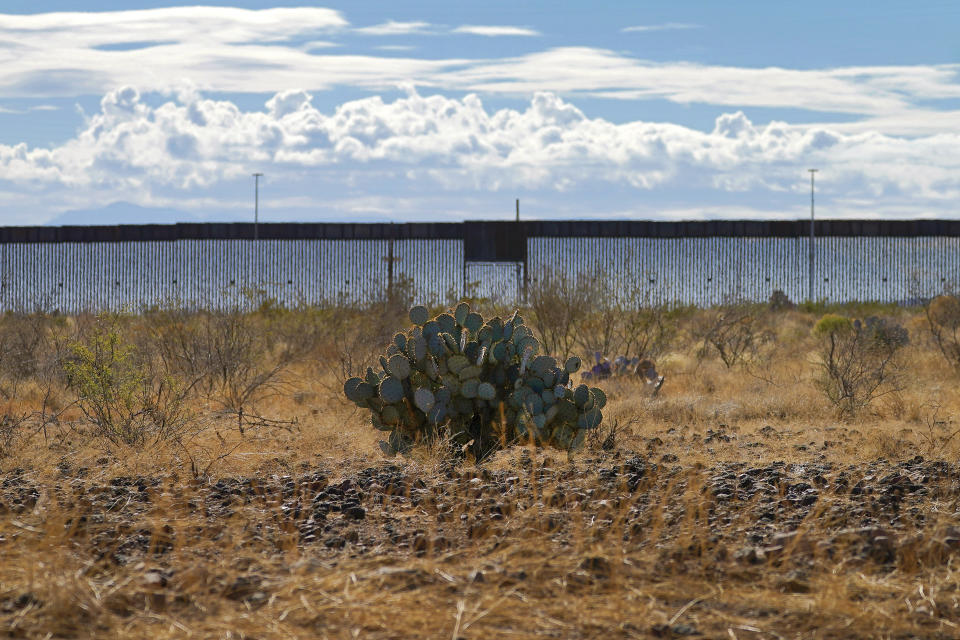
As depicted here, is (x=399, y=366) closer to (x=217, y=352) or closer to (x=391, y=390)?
(x=391, y=390)

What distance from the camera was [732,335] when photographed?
17.3m

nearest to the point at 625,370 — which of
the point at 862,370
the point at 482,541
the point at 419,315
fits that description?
the point at 862,370

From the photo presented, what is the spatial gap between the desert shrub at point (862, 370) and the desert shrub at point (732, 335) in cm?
123

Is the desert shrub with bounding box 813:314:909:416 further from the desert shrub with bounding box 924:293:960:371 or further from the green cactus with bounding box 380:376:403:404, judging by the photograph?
the green cactus with bounding box 380:376:403:404

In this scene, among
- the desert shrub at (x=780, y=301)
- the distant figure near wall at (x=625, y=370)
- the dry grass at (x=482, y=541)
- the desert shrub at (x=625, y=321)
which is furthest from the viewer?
the desert shrub at (x=780, y=301)

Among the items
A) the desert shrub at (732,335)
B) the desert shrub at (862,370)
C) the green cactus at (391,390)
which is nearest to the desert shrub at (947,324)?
the desert shrub at (862,370)

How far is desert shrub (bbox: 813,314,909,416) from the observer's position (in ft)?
37.5

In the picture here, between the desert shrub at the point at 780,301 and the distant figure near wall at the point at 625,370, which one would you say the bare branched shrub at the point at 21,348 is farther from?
the desert shrub at the point at 780,301

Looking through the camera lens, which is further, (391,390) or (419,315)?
(419,315)

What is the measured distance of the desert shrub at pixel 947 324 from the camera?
15.5m

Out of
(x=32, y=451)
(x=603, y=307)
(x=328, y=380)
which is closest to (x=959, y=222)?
(x=603, y=307)

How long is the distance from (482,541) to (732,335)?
12571mm

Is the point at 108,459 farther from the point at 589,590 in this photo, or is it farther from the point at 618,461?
the point at 589,590

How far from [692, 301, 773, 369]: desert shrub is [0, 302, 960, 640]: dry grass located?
745 centimetres
